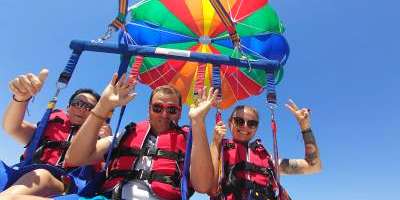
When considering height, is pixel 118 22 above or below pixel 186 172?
above

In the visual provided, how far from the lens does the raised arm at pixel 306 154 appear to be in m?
3.95

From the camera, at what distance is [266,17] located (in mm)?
7414

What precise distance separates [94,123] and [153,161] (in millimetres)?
594

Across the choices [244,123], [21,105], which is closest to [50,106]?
[21,105]

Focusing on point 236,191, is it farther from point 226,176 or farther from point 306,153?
point 306,153

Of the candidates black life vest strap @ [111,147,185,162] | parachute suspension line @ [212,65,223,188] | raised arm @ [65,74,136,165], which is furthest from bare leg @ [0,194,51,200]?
parachute suspension line @ [212,65,223,188]

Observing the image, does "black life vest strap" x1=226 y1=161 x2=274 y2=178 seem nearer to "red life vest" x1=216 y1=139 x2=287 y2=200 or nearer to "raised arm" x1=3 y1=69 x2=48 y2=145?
"red life vest" x1=216 y1=139 x2=287 y2=200

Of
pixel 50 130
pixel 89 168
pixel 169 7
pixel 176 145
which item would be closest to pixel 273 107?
pixel 176 145

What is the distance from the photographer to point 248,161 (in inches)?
147

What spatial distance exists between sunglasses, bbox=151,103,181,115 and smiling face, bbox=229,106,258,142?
77cm

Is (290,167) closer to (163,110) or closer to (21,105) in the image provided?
(163,110)

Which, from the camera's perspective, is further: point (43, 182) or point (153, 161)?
point (153, 161)

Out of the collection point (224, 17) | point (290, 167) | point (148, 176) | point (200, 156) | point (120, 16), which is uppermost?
point (224, 17)

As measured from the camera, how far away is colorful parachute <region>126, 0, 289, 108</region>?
7352 millimetres
